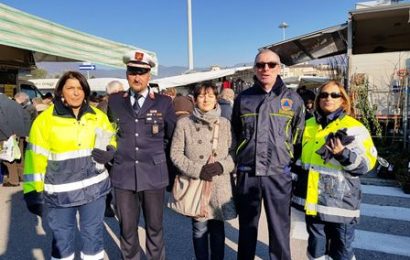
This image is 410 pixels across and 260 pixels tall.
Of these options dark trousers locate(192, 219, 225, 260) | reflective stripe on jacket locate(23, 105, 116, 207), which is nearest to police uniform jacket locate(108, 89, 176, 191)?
reflective stripe on jacket locate(23, 105, 116, 207)

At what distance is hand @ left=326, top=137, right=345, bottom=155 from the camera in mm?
2466

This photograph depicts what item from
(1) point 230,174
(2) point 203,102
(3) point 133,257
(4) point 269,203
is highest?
(2) point 203,102

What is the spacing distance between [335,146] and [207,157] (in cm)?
110

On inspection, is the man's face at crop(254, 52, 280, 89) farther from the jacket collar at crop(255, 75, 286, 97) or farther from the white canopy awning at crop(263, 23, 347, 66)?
the white canopy awning at crop(263, 23, 347, 66)

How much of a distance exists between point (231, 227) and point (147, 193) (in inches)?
77.4

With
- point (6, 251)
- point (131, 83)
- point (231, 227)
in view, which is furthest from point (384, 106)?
point (6, 251)

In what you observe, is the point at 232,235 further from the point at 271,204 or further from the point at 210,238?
the point at 271,204

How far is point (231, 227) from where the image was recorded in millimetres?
4602

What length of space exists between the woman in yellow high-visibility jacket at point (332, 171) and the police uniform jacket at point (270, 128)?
0.14 meters

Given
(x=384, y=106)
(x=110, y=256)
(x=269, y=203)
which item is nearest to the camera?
(x=269, y=203)

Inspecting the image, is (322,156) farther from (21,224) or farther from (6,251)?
(21,224)

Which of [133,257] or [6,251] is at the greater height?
[133,257]

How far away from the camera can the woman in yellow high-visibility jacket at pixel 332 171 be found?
254cm

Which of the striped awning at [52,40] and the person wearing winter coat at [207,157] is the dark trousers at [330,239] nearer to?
the person wearing winter coat at [207,157]
